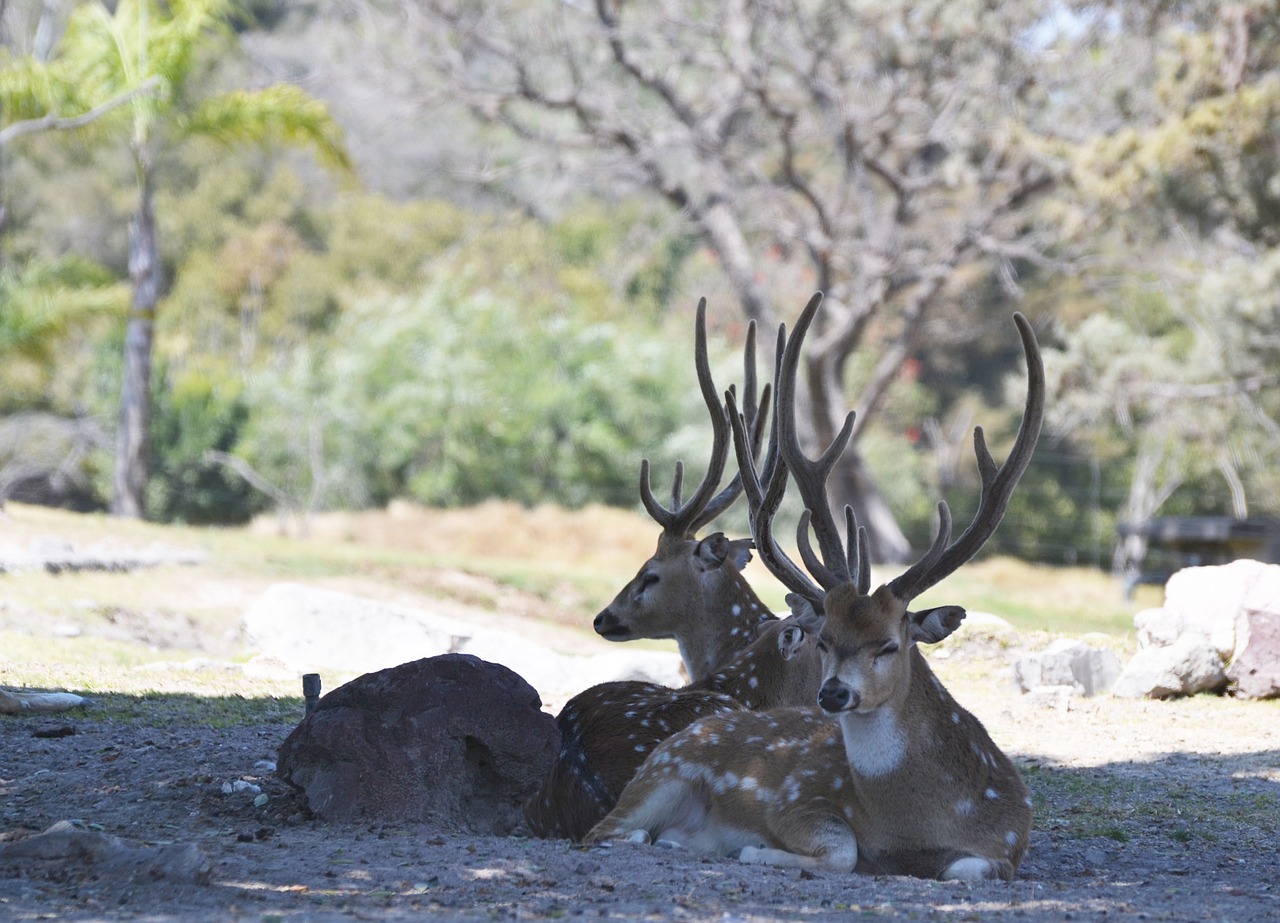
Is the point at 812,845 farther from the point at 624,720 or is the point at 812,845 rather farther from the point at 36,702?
the point at 36,702

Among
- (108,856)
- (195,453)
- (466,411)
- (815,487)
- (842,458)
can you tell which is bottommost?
(108,856)

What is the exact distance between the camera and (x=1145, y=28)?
62.3 ft

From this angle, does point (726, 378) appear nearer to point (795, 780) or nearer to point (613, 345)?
point (613, 345)

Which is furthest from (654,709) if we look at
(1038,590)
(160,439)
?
(160,439)

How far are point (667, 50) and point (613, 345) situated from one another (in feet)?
18.2

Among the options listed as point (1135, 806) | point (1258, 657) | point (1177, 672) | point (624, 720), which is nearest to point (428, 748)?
point (624, 720)

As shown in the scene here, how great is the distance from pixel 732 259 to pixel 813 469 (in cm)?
1593

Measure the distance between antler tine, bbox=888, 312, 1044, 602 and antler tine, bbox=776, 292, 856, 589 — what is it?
0.24m

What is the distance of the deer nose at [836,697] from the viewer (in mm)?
4270

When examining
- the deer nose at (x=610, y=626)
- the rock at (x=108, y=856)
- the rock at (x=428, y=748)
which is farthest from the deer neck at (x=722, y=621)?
the rock at (x=108, y=856)

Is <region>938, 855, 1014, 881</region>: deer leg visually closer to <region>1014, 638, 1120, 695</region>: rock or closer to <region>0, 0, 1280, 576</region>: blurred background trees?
<region>1014, 638, 1120, 695</region>: rock

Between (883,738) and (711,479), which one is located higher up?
(711,479)

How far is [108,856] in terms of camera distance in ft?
13.0

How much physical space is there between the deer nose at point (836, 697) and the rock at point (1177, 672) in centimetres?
482
